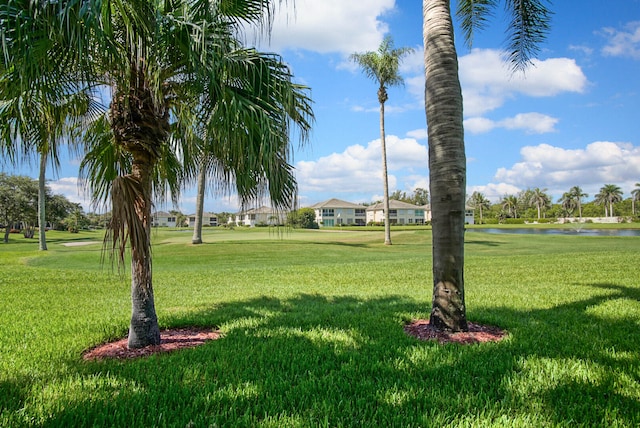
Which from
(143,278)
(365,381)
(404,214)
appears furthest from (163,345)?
(404,214)

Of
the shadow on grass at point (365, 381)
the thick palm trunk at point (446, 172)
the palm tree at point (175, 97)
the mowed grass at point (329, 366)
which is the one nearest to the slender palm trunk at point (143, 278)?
the palm tree at point (175, 97)

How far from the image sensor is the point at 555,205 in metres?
106

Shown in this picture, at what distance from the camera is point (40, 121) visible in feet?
16.2

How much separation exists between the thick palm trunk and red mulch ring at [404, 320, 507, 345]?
0.34 feet

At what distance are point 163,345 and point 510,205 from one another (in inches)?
4766

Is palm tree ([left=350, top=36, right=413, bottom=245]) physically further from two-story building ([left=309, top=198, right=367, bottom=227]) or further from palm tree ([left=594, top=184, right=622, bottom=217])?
palm tree ([left=594, top=184, right=622, bottom=217])

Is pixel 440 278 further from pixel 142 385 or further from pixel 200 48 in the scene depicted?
pixel 200 48

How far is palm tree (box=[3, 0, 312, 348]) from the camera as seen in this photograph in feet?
12.9

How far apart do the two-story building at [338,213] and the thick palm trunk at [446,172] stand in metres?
80.9

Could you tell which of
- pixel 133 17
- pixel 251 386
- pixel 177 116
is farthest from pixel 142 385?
pixel 133 17

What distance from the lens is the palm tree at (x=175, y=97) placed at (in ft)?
12.9

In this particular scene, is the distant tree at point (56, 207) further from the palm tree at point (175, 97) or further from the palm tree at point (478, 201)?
the palm tree at point (478, 201)

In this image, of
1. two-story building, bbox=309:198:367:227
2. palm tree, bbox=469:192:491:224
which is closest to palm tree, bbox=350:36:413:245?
two-story building, bbox=309:198:367:227

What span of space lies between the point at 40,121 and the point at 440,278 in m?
5.61
